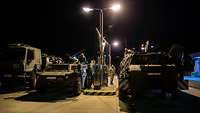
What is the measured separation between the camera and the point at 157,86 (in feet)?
53.8

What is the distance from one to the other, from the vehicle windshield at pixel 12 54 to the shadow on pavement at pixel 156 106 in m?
8.98

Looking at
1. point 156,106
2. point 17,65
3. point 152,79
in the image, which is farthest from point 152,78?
point 17,65

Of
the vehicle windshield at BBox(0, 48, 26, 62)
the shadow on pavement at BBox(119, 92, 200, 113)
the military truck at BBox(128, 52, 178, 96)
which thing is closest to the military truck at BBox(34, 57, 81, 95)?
the shadow on pavement at BBox(119, 92, 200, 113)

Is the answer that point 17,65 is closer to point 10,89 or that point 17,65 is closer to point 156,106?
point 10,89

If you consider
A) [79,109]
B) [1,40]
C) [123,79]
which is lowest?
[79,109]

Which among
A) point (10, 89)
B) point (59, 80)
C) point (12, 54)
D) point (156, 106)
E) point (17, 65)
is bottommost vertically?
point (156, 106)

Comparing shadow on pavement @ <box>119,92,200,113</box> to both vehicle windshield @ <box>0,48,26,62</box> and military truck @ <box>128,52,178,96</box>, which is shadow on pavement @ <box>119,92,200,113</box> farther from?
vehicle windshield @ <box>0,48,26,62</box>

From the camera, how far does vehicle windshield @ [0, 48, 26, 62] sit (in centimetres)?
2406

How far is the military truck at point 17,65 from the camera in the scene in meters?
23.7

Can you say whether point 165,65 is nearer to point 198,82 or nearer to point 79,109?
point 79,109

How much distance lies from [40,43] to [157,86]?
163 ft

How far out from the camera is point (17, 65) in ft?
77.6

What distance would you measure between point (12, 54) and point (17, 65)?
42.8 inches

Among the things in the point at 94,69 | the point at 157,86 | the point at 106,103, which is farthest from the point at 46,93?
the point at 157,86
